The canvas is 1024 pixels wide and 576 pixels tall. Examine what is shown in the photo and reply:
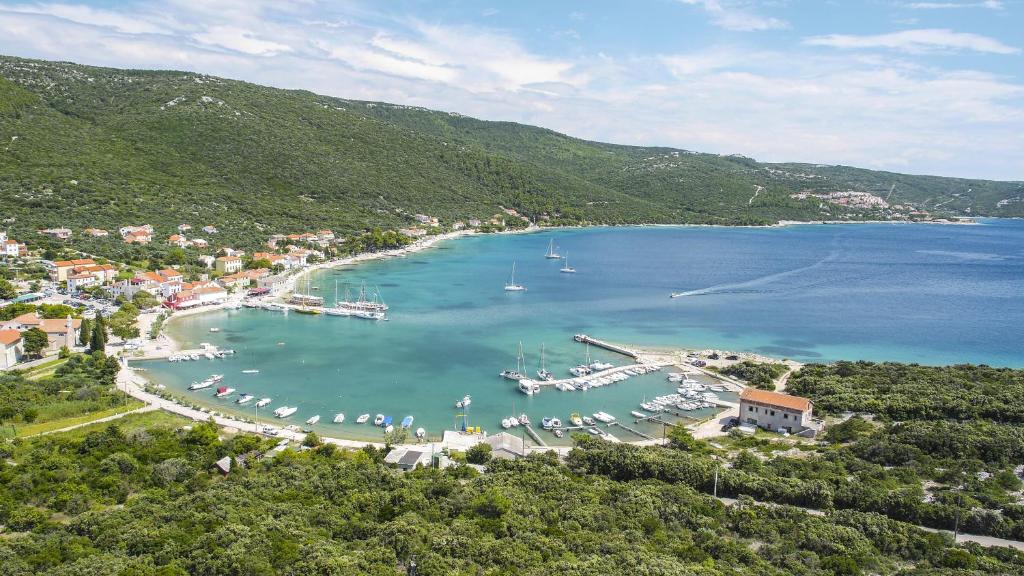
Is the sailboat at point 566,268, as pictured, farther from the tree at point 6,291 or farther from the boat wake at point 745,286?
the tree at point 6,291

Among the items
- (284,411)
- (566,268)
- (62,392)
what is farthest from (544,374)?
(566,268)

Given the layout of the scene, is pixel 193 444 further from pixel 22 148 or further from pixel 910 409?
pixel 22 148

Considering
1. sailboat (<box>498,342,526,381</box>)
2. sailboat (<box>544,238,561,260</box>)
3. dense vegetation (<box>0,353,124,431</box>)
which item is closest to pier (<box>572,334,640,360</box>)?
sailboat (<box>498,342,526,381</box>)

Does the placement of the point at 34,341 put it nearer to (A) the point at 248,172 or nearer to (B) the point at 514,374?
(B) the point at 514,374

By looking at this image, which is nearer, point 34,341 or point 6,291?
point 34,341

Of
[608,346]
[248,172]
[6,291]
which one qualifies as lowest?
[608,346]

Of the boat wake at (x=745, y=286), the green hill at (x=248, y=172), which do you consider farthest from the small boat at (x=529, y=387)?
the green hill at (x=248, y=172)

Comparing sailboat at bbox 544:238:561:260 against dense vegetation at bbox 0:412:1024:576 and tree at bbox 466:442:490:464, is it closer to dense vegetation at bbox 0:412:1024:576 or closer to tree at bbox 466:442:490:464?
tree at bbox 466:442:490:464
